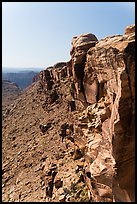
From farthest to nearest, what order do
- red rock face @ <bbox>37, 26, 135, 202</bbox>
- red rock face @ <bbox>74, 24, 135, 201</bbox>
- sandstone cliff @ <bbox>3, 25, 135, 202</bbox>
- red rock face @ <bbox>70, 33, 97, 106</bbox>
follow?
1. red rock face @ <bbox>70, 33, 97, 106</bbox>
2. sandstone cliff @ <bbox>3, 25, 135, 202</bbox>
3. red rock face @ <bbox>37, 26, 135, 202</bbox>
4. red rock face @ <bbox>74, 24, 135, 201</bbox>

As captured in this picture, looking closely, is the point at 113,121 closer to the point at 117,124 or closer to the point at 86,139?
the point at 117,124

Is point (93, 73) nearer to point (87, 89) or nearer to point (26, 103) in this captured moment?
point (87, 89)

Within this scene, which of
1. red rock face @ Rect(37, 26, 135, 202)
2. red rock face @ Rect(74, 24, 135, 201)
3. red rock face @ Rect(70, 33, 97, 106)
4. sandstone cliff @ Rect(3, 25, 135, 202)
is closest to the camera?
red rock face @ Rect(74, 24, 135, 201)

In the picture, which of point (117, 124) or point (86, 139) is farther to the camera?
point (86, 139)

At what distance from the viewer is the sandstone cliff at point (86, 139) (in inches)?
597

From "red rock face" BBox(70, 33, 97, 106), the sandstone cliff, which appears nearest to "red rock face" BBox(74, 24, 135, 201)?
the sandstone cliff

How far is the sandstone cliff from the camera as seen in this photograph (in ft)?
49.7

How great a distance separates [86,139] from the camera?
72.1ft

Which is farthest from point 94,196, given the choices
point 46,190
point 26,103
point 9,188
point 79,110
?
point 26,103

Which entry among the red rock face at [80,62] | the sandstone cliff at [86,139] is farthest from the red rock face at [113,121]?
the red rock face at [80,62]

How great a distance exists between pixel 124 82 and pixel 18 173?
2212 centimetres

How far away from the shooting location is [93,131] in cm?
2036

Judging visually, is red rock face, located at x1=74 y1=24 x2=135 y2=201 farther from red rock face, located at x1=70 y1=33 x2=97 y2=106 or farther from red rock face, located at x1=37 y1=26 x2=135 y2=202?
red rock face, located at x1=70 y1=33 x2=97 y2=106

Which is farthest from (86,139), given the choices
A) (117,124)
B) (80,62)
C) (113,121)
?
(117,124)
